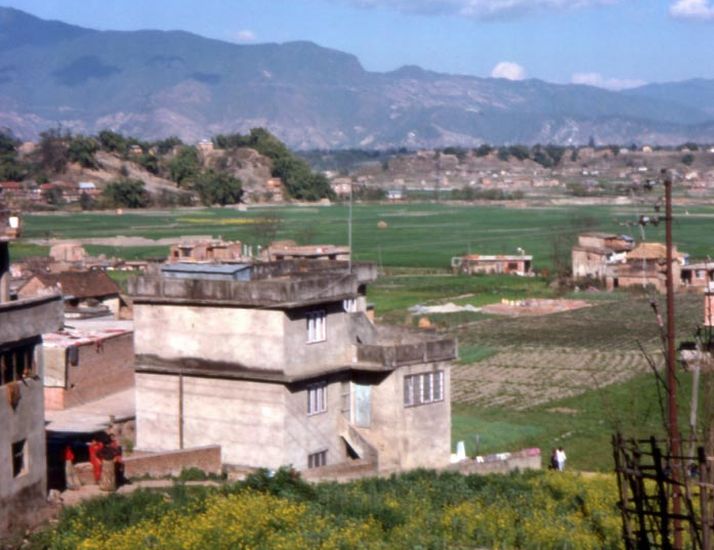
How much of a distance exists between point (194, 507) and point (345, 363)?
616 cm

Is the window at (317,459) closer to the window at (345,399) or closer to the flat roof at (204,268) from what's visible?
the window at (345,399)

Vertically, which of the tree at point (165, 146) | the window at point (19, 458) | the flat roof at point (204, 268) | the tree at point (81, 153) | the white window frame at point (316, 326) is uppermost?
the tree at point (165, 146)

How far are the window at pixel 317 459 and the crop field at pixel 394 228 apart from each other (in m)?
37.9

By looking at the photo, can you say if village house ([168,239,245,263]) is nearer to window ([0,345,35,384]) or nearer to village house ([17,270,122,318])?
village house ([17,270,122,318])

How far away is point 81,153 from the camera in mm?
111312

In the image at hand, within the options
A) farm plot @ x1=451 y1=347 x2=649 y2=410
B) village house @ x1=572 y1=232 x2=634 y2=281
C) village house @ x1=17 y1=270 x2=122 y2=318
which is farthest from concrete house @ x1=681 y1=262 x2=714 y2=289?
village house @ x1=17 y1=270 x2=122 y2=318

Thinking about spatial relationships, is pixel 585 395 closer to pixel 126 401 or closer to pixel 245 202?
pixel 126 401

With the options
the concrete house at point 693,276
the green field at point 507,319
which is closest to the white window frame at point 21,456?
the green field at point 507,319

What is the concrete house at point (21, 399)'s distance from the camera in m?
13.8

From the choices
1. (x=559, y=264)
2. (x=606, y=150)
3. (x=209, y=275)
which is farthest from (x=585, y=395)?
(x=606, y=150)

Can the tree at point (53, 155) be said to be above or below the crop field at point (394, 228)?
above

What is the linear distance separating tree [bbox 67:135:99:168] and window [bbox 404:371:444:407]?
309 feet

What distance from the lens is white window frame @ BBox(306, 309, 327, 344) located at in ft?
63.1

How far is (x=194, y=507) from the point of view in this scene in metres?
13.9
